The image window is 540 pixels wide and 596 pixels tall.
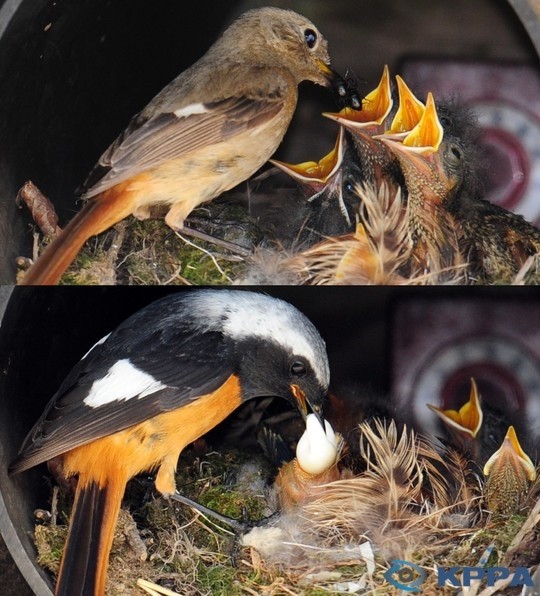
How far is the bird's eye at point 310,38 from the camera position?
138cm

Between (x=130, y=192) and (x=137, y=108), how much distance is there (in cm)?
15

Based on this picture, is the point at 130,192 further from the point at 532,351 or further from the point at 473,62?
the point at 532,351

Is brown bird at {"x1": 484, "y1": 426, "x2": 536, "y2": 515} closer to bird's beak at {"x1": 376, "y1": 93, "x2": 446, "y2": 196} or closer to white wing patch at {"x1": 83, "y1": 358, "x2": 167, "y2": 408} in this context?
bird's beak at {"x1": 376, "y1": 93, "x2": 446, "y2": 196}

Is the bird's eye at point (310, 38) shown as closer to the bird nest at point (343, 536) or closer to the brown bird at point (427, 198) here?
the brown bird at point (427, 198)

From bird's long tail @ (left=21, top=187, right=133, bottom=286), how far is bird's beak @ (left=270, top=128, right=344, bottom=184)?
308 millimetres

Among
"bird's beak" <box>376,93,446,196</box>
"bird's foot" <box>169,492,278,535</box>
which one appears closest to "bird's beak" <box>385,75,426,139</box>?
"bird's beak" <box>376,93,446,196</box>

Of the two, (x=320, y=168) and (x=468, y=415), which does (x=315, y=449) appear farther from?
(x=320, y=168)

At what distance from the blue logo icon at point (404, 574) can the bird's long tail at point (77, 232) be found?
0.83 m

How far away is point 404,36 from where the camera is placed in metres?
1.36

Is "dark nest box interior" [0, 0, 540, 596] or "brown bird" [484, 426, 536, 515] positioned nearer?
"dark nest box interior" [0, 0, 540, 596]

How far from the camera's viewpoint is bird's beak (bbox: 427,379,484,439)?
1.53 metres

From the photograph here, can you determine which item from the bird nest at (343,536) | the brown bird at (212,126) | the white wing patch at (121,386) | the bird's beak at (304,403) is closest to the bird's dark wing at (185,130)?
the brown bird at (212,126)

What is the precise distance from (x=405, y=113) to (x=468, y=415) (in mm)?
606

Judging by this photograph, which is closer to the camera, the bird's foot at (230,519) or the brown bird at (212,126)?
the brown bird at (212,126)
